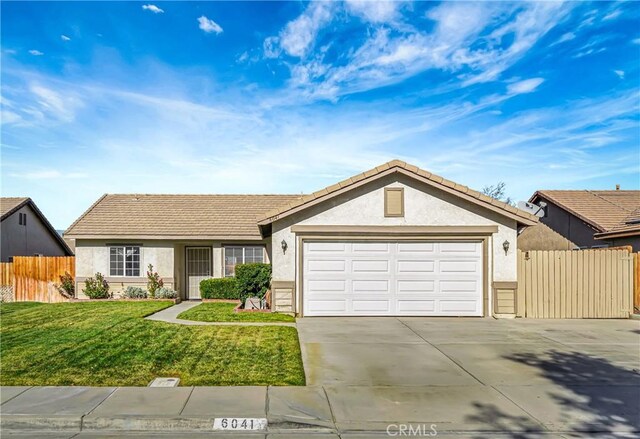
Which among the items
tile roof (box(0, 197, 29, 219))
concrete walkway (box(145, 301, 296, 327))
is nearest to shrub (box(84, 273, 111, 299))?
concrete walkway (box(145, 301, 296, 327))

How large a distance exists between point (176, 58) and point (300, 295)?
28.8ft

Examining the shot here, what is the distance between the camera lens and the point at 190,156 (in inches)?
736

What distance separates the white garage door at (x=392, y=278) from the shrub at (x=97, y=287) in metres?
9.84

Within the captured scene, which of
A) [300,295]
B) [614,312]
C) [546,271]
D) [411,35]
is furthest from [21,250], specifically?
[614,312]

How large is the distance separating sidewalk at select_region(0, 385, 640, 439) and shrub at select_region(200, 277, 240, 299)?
11272 mm

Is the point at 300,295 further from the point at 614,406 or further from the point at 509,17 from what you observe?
the point at 509,17

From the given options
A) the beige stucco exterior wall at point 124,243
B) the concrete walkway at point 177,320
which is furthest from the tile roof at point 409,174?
the beige stucco exterior wall at point 124,243

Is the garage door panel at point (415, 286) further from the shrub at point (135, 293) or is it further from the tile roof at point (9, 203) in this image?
the tile roof at point (9, 203)

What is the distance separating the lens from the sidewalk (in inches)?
214

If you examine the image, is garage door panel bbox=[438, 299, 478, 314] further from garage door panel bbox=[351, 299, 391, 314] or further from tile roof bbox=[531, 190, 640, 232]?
tile roof bbox=[531, 190, 640, 232]

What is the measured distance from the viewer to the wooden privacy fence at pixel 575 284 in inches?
523

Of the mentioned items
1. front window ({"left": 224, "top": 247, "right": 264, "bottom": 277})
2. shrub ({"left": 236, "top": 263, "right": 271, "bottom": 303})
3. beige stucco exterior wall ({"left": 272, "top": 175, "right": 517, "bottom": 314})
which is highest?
beige stucco exterior wall ({"left": 272, "top": 175, "right": 517, "bottom": 314})

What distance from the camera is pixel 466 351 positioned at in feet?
29.7

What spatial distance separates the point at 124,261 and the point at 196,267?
9.89 feet
